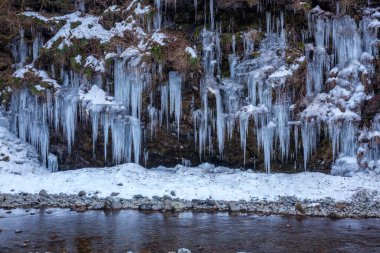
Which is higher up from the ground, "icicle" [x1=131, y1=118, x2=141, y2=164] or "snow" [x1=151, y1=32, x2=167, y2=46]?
"snow" [x1=151, y1=32, x2=167, y2=46]

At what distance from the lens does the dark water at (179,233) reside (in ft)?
28.1

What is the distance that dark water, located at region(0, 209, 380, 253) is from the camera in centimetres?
Result: 857

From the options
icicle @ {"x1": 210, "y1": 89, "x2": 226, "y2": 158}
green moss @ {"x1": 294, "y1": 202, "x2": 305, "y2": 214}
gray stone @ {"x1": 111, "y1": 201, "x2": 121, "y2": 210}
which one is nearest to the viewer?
green moss @ {"x1": 294, "y1": 202, "x2": 305, "y2": 214}

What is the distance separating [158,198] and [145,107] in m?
4.11

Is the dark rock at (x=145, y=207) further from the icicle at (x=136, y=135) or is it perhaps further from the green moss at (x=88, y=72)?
the green moss at (x=88, y=72)

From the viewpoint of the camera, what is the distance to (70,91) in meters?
16.4

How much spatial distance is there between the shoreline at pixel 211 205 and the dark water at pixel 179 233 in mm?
544

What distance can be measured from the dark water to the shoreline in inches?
21.4

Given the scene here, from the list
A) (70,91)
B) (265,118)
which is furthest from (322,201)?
(70,91)

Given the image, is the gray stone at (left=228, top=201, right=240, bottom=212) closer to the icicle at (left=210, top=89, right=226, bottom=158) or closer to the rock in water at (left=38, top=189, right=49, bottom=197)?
the icicle at (left=210, top=89, right=226, bottom=158)

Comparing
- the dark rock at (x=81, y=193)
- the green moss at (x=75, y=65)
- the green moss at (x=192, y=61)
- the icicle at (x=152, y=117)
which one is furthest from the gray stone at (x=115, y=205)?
the green moss at (x=75, y=65)

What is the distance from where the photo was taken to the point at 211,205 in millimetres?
12742

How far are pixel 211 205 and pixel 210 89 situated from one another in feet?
15.2

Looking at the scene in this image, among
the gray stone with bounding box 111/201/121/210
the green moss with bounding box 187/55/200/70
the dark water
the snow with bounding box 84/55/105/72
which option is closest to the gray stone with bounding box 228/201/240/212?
the dark water
